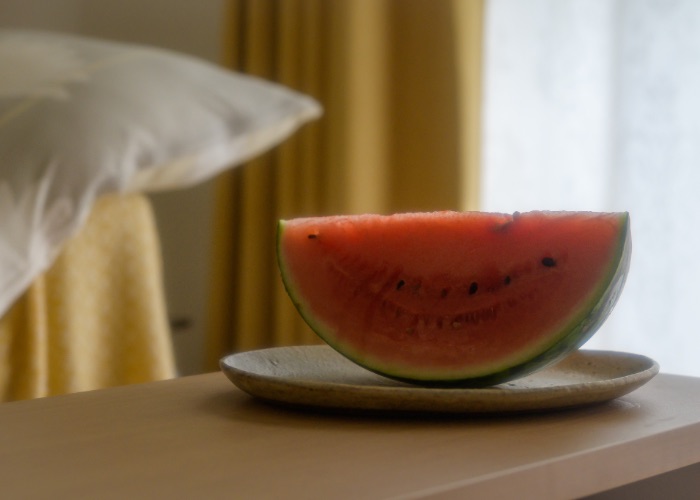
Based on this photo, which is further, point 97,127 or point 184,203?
point 184,203

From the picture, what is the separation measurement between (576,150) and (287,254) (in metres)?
1.10

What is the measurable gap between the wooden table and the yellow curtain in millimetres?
1112

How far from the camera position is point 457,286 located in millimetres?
639

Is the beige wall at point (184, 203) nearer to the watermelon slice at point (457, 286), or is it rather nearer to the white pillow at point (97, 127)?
the white pillow at point (97, 127)

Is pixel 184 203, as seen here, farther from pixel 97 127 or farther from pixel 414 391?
pixel 414 391

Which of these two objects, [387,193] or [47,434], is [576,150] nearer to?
[387,193]

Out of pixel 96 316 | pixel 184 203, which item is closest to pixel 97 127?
pixel 96 316

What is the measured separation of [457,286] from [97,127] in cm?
71

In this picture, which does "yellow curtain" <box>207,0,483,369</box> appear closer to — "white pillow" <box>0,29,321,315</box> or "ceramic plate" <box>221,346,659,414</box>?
"white pillow" <box>0,29,321,315</box>

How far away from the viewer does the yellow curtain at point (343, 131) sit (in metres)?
1.69

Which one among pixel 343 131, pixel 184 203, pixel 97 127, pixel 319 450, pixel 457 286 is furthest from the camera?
pixel 184 203

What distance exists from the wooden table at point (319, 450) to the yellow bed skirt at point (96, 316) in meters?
0.52

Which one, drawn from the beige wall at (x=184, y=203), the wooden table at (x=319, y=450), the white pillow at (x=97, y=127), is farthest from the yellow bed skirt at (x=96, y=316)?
the beige wall at (x=184, y=203)

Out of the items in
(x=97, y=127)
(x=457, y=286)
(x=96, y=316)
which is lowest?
(x=96, y=316)
